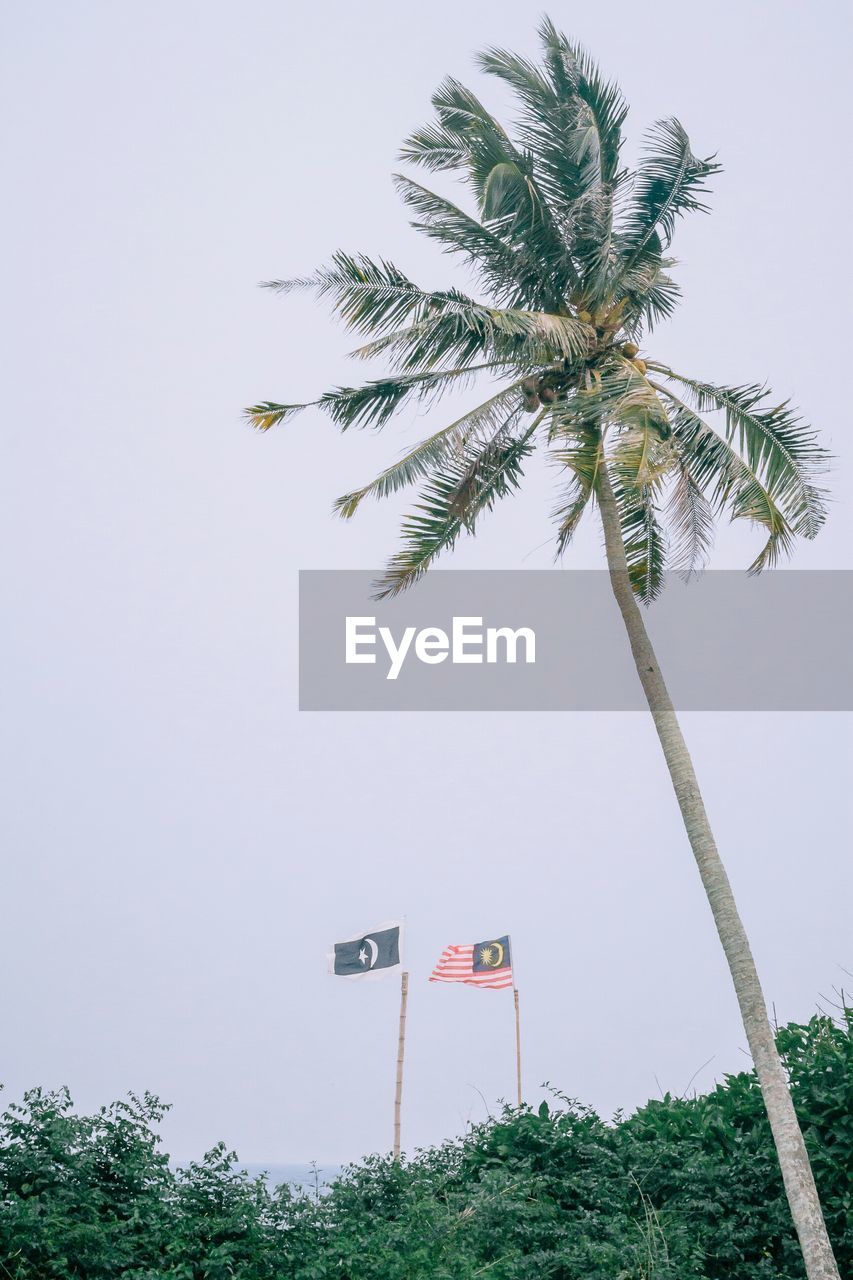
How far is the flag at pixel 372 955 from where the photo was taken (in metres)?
22.5

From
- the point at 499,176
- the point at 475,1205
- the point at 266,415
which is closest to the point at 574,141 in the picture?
the point at 499,176

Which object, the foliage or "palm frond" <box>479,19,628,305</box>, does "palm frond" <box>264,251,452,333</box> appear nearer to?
"palm frond" <box>479,19,628,305</box>

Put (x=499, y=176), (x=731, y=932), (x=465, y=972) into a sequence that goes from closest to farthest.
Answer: (x=731, y=932)
(x=499, y=176)
(x=465, y=972)

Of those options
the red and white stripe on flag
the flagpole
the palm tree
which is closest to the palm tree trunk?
the palm tree

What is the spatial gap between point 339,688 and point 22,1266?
1653cm

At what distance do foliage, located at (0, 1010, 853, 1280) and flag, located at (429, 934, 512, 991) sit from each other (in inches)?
334

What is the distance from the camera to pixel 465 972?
22406mm

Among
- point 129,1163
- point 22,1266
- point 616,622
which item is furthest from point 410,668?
point 22,1266

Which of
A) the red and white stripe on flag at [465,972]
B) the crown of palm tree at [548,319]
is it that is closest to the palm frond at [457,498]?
the crown of palm tree at [548,319]

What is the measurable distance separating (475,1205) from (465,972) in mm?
10674

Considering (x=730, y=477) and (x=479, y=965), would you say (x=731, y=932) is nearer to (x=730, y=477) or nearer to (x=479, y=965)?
(x=730, y=477)

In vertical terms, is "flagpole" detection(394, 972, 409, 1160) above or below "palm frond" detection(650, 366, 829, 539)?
below

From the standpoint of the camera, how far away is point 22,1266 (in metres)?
10.3

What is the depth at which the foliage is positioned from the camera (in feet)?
35.1
